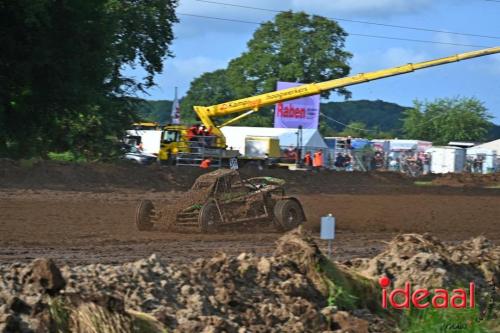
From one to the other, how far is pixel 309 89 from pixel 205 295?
102ft

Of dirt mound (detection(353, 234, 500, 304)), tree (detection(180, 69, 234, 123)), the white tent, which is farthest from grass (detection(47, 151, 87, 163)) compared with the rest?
tree (detection(180, 69, 234, 123))

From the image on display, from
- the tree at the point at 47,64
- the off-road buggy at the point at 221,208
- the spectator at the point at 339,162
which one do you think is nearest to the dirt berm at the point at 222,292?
the off-road buggy at the point at 221,208

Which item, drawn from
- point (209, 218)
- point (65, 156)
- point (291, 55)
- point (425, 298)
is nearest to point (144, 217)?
point (209, 218)

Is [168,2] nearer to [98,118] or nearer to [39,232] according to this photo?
[98,118]

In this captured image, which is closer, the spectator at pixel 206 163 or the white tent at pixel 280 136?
the spectator at pixel 206 163

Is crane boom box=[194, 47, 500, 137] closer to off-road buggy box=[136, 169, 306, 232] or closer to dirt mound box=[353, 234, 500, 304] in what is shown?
off-road buggy box=[136, 169, 306, 232]

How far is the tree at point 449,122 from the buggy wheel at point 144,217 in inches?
3110

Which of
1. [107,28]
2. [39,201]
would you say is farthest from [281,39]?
[39,201]

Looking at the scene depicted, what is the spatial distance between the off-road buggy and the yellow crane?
63.7 ft

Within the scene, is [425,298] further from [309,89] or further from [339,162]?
[339,162]

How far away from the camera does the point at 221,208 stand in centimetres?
1761

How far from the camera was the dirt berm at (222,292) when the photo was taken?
22.2 ft

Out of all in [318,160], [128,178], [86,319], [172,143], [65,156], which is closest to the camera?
[86,319]

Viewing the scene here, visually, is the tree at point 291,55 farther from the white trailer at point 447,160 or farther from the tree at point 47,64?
the tree at point 47,64
